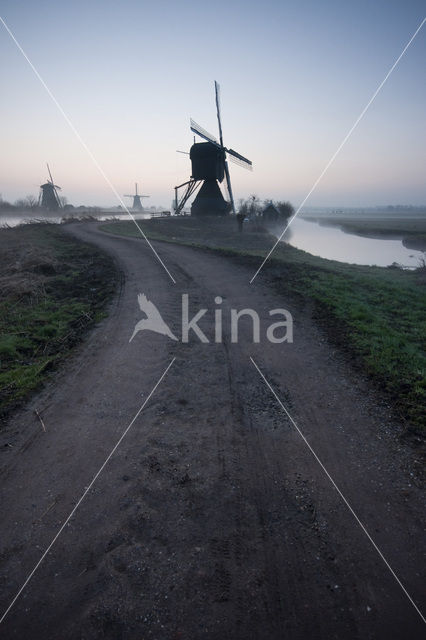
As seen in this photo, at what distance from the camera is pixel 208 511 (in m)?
3.82

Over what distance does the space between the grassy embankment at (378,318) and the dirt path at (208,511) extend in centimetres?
76

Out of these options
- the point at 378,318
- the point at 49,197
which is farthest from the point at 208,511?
the point at 49,197

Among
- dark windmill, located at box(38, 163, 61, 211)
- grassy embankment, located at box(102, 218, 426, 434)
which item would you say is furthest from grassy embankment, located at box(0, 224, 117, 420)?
dark windmill, located at box(38, 163, 61, 211)

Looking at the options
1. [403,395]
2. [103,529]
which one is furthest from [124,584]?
[403,395]

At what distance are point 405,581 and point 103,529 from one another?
3.23 m

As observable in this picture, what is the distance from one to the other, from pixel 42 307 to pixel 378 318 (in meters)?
11.2

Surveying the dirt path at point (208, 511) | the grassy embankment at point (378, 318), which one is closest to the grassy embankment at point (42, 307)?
the dirt path at point (208, 511)

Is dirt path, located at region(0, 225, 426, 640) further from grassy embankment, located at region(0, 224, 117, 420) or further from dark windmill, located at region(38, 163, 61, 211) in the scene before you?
dark windmill, located at region(38, 163, 61, 211)

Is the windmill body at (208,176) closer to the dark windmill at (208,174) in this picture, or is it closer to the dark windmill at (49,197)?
the dark windmill at (208,174)

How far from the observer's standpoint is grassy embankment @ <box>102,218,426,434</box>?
6297 millimetres

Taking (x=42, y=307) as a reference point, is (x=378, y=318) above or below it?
below

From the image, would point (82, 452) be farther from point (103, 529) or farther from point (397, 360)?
point (397, 360)

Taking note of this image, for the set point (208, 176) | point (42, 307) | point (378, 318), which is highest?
point (208, 176)

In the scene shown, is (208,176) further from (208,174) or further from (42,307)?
(42,307)
